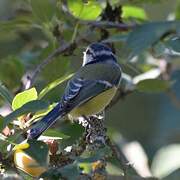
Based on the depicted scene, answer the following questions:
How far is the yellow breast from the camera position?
9.99 ft

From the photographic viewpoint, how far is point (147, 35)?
1.98 meters

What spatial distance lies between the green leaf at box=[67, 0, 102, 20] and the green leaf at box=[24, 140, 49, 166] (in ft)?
3.98

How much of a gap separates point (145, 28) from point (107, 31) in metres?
1.46

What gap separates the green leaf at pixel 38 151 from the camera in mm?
2148

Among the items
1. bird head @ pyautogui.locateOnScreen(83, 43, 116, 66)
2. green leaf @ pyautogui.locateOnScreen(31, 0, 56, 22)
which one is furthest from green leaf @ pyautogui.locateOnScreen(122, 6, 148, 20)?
green leaf @ pyautogui.locateOnScreen(31, 0, 56, 22)

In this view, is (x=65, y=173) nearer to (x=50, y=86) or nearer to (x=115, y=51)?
(x=50, y=86)

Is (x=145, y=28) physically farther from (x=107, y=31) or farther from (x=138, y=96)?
(x=138, y=96)

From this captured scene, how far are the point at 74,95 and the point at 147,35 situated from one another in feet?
3.63

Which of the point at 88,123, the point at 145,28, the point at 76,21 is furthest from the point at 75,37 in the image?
the point at 145,28

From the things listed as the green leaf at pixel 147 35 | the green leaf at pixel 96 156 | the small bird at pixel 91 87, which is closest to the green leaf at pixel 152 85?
the small bird at pixel 91 87

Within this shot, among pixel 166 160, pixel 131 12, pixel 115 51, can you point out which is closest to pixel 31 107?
pixel 115 51

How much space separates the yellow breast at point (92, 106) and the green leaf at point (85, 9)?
0.48 m

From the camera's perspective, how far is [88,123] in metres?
2.75

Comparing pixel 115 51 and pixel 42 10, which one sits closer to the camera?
pixel 42 10
